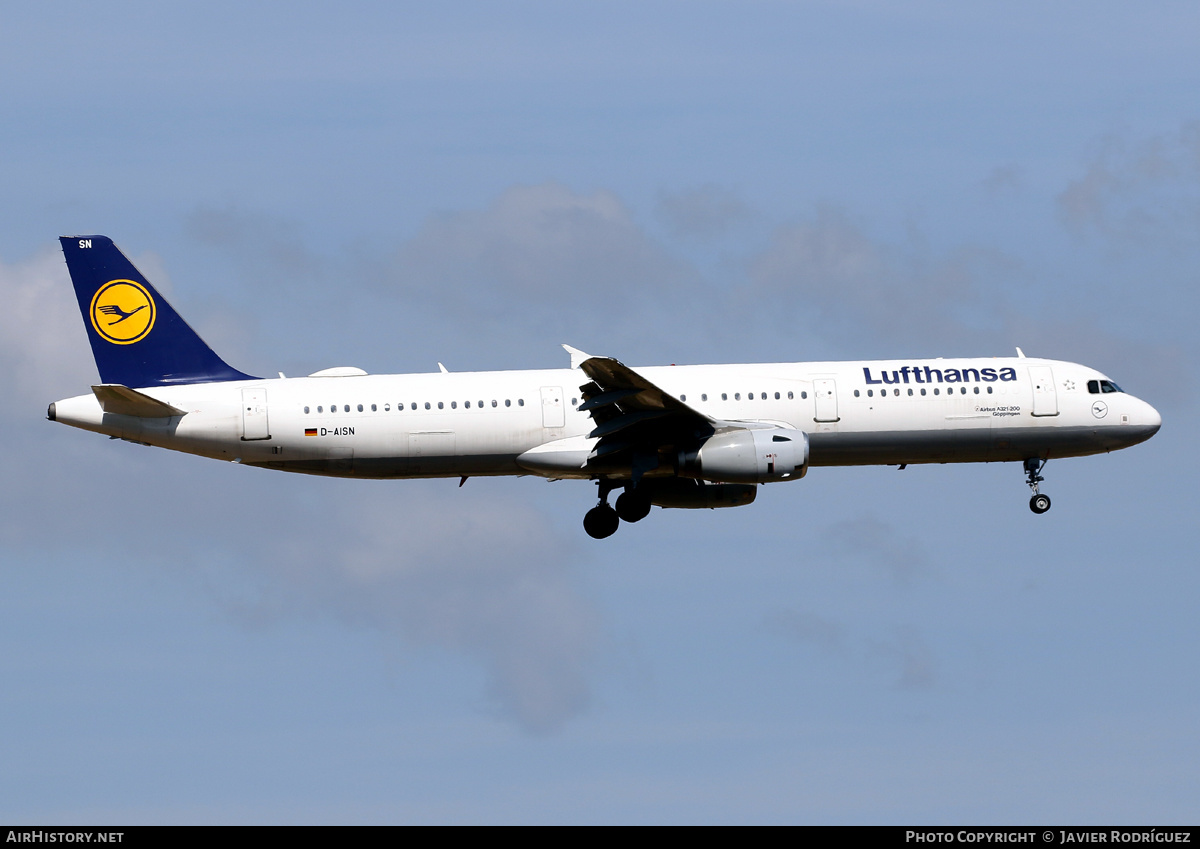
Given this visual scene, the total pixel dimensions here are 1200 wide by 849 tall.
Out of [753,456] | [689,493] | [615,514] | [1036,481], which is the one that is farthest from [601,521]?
[1036,481]

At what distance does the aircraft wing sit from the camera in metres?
42.9

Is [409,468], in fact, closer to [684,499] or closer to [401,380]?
[401,380]

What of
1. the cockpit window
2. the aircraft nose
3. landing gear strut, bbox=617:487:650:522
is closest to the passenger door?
the cockpit window

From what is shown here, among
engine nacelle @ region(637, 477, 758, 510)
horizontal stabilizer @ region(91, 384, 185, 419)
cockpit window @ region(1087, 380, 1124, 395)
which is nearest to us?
horizontal stabilizer @ region(91, 384, 185, 419)

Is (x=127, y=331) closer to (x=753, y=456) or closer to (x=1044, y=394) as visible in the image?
(x=753, y=456)

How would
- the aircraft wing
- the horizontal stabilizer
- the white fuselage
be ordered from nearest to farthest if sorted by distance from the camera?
the aircraft wing → the horizontal stabilizer → the white fuselage

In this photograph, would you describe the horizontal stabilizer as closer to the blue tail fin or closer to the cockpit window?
the blue tail fin

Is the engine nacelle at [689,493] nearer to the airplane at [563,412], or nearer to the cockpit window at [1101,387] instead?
the airplane at [563,412]

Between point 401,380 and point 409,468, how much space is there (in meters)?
2.69

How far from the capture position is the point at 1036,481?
48125 millimetres

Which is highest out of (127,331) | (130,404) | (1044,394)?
(127,331)

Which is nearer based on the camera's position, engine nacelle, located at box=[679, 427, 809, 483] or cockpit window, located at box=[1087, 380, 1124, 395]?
engine nacelle, located at box=[679, 427, 809, 483]

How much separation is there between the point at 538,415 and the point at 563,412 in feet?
2.46

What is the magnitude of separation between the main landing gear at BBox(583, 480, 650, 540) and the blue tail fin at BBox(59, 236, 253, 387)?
37.4 feet
